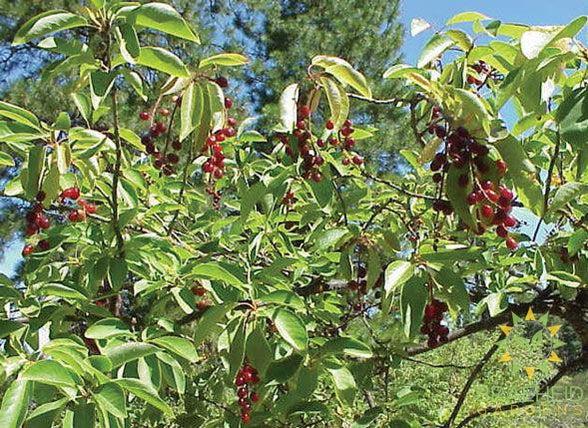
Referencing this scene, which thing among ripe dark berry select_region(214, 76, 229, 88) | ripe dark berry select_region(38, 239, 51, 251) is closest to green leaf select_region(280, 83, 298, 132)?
ripe dark berry select_region(214, 76, 229, 88)

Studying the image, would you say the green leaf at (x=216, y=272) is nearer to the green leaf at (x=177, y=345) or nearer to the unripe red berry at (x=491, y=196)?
the green leaf at (x=177, y=345)

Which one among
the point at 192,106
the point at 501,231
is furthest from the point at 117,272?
the point at 501,231

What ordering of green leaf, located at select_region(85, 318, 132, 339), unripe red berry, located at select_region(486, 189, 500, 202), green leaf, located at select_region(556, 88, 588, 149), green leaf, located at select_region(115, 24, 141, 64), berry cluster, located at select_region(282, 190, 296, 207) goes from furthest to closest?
berry cluster, located at select_region(282, 190, 296, 207), green leaf, located at select_region(85, 318, 132, 339), unripe red berry, located at select_region(486, 189, 500, 202), green leaf, located at select_region(115, 24, 141, 64), green leaf, located at select_region(556, 88, 588, 149)

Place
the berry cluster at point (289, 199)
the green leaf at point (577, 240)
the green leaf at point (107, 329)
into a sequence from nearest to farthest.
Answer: the green leaf at point (107, 329) < the green leaf at point (577, 240) < the berry cluster at point (289, 199)

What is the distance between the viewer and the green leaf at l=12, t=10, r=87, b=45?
40.4 inches

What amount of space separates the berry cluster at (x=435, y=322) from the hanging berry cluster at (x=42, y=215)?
27.4 inches

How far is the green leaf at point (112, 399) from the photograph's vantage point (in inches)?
37.8

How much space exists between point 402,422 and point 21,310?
2.58ft

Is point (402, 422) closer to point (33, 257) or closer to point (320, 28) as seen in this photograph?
point (33, 257)

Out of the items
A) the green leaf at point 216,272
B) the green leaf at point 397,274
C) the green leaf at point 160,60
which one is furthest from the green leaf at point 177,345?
the green leaf at point 160,60

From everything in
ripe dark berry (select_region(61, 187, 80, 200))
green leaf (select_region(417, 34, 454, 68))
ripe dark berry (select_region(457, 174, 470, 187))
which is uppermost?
green leaf (select_region(417, 34, 454, 68))

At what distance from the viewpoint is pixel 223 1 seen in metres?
8.90

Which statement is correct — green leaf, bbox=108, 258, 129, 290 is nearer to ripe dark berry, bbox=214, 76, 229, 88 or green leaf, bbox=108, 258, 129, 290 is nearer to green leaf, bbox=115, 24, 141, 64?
ripe dark berry, bbox=214, 76, 229, 88

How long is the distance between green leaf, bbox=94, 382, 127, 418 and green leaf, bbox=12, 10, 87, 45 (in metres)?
0.48
